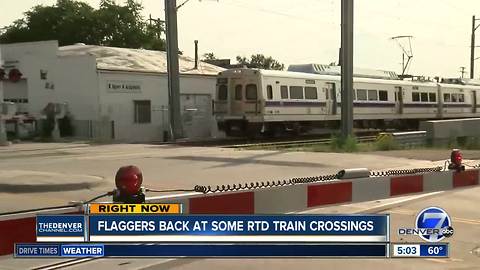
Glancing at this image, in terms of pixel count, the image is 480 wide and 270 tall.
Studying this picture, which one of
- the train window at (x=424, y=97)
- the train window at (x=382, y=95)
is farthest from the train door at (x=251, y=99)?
the train window at (x=424, y=97)

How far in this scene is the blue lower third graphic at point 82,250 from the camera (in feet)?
14.3

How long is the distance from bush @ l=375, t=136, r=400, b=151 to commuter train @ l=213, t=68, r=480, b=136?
24.6 ft

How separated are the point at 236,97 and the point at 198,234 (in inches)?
1070

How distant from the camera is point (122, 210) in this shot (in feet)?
14.4

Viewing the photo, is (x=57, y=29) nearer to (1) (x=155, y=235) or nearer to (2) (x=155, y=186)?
(2) (x=155, y=186)

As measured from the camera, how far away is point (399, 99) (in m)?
39.6

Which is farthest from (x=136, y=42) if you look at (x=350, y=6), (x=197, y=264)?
(x=197, y=264)

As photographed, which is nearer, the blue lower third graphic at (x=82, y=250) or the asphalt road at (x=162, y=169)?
the blue lower third graphic at (x=82, y=250)

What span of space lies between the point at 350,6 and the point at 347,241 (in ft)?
73.8

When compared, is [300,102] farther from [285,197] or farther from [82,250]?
[82,250]

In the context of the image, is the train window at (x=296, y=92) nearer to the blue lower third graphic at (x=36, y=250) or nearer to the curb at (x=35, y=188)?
the curb at (x=35, y=188)

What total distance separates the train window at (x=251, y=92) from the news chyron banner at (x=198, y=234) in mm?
25954

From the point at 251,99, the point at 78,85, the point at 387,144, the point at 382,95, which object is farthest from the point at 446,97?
the point at 78,85

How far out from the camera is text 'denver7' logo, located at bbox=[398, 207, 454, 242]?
4906 mm
